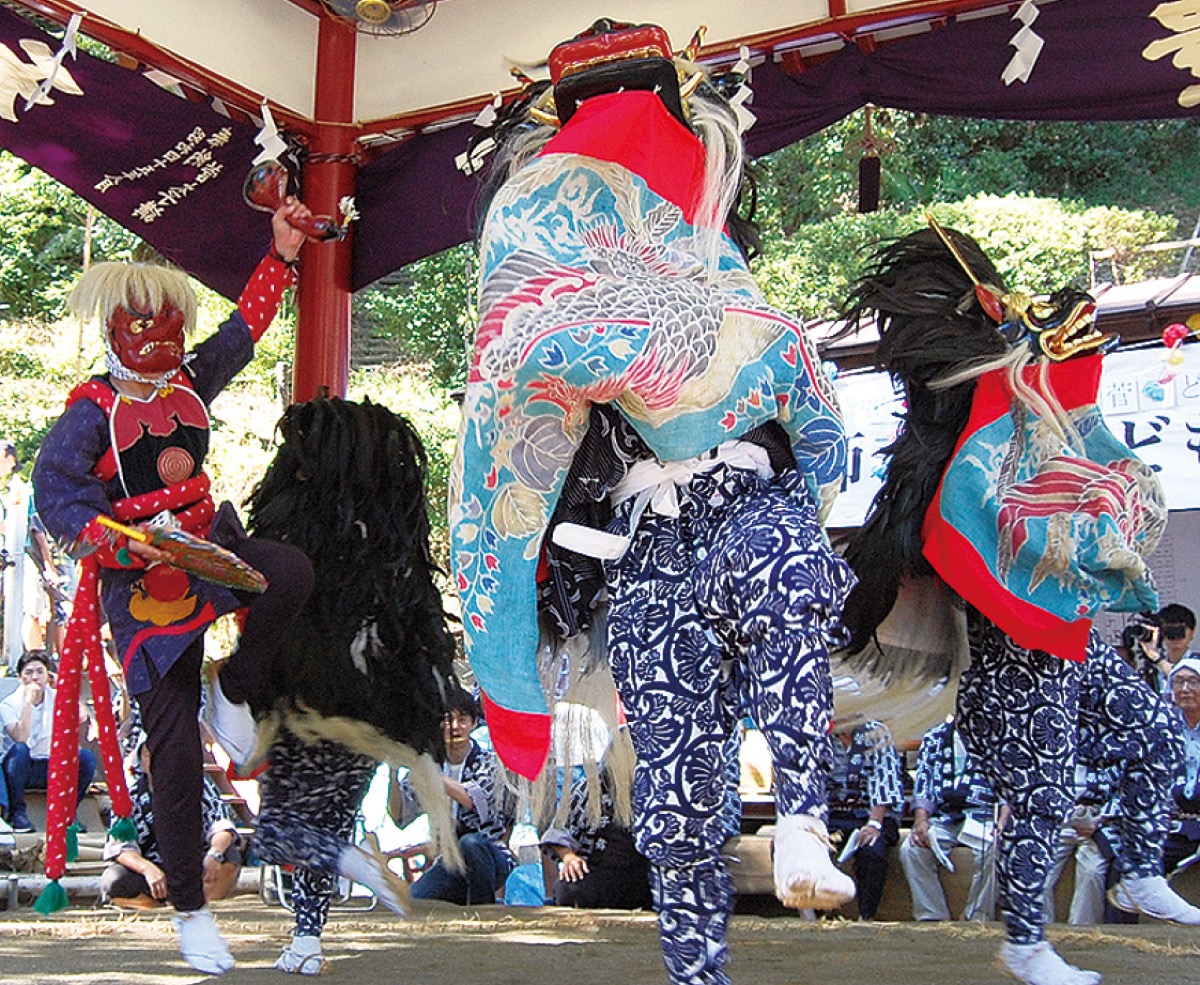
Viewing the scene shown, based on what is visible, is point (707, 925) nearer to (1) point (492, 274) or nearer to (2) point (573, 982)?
(2) point (573, 982)

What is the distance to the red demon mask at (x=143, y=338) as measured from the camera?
11.7 ft

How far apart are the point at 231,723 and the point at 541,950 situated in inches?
41.8

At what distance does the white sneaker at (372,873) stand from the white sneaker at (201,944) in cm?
36

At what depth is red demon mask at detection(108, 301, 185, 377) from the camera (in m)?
Answer: 3.56

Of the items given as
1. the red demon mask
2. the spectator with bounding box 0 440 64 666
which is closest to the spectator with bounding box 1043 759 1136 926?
the red demon mask

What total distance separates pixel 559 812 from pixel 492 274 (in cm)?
136

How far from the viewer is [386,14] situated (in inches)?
198

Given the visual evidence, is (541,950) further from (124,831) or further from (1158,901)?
(1158,901)

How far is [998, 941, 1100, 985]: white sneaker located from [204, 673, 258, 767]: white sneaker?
1918 mm

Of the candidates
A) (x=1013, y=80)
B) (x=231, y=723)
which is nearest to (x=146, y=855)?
(x=231, y=723)

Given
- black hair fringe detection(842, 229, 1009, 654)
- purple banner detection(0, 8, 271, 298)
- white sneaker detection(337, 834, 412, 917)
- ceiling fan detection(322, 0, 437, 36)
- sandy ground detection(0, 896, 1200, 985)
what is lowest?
sandy ground detection(0, 896, 1200, 985)

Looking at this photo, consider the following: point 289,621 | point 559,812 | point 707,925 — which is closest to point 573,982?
point 559,812

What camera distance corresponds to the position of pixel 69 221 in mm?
15055

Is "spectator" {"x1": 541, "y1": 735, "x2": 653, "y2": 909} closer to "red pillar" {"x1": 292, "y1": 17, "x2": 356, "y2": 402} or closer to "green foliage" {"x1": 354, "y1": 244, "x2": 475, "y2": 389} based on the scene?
"red pillar" {"x1": 292, "y1": 17, "x2": 356, "y2": 402}
